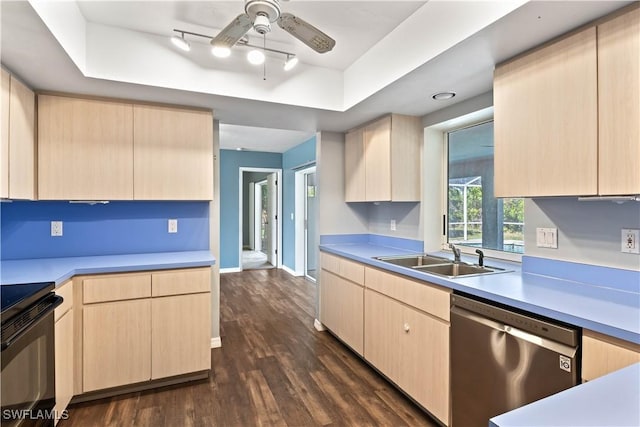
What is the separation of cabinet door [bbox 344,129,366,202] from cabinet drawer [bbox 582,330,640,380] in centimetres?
223

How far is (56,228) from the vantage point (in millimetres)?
2623

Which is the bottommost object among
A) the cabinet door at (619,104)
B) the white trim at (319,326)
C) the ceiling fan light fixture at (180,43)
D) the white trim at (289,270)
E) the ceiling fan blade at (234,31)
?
the white trim at (319,326)

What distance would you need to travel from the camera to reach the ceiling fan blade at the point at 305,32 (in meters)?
1.45

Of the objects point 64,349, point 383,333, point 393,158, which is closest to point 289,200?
point 393,158

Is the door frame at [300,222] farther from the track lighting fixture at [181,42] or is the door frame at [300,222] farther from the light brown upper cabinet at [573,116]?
the light brown upper cabinet at [573,116]

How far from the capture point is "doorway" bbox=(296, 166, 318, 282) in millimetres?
5941

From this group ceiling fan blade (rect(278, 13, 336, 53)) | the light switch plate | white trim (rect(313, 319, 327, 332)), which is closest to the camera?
ceiling fan blade (rect(278, 13, 336, 53))

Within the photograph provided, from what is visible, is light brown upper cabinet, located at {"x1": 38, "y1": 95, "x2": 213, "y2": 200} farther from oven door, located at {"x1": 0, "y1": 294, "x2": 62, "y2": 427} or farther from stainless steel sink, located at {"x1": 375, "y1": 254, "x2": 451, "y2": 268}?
stainless steel sink, located at {"x1": 375, "y1": 254, "x2": 451, "y2": 268}

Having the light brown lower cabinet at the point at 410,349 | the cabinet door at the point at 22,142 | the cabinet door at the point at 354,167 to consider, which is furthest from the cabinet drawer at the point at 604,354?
the cabinet door at the point at 22,142

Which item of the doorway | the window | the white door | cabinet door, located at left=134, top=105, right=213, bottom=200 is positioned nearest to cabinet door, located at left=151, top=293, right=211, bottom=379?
cabinet door, located at left=134, top=105, right=213, bottom=200

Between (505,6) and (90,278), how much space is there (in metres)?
2.78

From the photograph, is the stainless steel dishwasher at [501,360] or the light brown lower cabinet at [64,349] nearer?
the stainless steel dishwasher at [501,360]

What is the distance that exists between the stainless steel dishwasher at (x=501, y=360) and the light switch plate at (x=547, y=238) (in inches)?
24.0

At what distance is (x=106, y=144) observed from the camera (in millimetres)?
2531
